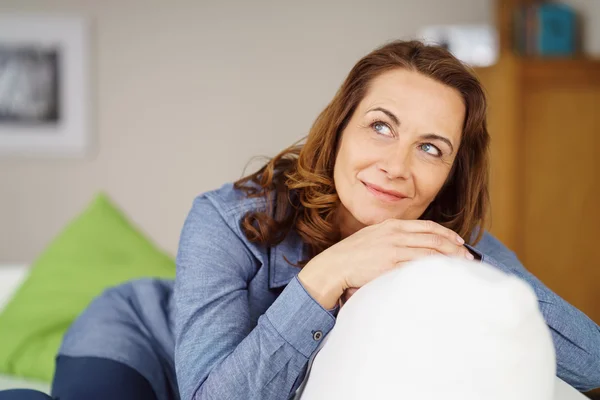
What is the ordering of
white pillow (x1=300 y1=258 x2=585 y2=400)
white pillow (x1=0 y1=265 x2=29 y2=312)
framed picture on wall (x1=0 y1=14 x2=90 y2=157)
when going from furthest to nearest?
framed picture on wall (x1=0 y1=14 x2=90 y2=157), white pillow (x1=0 y1=265 x2=29 y2=312), white pillow (x1=300 y1=258 x2=585 y2=400)

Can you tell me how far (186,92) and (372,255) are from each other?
3.77 m

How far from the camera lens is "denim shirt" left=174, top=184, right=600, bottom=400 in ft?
3.21

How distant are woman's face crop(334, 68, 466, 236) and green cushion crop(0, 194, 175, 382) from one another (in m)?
0.98

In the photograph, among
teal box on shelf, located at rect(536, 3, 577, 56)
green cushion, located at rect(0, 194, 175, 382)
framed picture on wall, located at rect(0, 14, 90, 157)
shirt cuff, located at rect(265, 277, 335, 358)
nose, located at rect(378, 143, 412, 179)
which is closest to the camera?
shirt cuff, located at rect(265, 277, 335, 358)

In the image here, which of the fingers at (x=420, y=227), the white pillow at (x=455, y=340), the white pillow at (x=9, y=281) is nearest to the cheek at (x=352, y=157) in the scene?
the fingers at (x=420, y=227)

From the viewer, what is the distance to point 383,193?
1.23 m

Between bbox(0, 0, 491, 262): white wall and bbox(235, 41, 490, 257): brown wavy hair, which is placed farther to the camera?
bbox(0, 0, 491, 262): white wall

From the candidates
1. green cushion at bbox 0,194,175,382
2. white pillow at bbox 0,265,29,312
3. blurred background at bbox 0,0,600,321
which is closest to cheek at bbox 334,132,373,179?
green cushion at bbox 0,194,175,382

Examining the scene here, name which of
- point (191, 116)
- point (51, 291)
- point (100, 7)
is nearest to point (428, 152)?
point (51, 291)

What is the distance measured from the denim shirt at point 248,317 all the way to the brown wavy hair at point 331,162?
0.03 meters

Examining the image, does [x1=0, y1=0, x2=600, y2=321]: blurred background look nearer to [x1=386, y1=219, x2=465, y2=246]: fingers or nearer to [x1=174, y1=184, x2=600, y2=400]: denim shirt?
[x1=174, y1=184, x2=600, y2=400]: denim shirt

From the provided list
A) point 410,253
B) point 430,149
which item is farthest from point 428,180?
point 410,253

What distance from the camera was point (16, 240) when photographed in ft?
15.0

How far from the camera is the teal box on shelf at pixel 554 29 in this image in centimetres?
404
